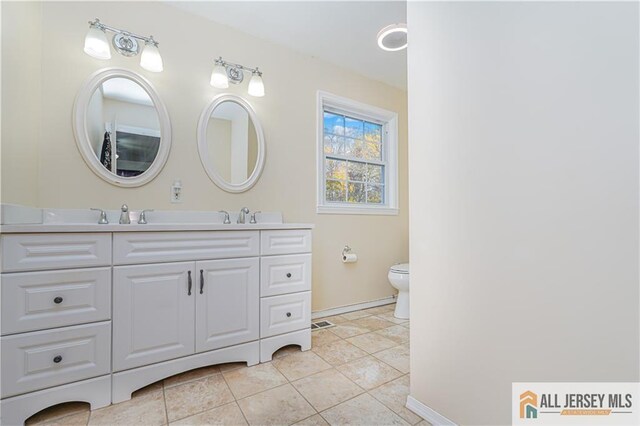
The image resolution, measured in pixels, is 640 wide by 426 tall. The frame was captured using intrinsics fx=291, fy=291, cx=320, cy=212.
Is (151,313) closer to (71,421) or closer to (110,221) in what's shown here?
(71,421)

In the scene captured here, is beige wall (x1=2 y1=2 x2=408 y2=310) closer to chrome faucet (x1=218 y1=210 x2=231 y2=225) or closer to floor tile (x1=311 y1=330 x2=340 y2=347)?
chrome faucet (x1=218 y1=210 x2=231 y2=225)

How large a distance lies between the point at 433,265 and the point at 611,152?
2.26 ft

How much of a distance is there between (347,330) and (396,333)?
396 mm

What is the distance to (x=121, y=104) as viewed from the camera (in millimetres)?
1918

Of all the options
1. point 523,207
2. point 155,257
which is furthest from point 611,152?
point 155,257

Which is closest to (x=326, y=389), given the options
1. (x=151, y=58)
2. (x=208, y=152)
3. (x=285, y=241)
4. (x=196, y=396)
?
(x=196, y=396)

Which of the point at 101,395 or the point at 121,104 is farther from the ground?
the point at 121,104

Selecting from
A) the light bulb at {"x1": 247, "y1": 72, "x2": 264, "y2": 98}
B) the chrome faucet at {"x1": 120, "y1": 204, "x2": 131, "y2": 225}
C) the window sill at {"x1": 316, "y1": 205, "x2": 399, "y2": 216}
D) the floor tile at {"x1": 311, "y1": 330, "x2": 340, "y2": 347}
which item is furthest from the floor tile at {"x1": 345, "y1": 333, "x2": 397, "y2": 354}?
the light bulb at {"x1": 247, "y1": 72, "x2": 264, "y2": 98}

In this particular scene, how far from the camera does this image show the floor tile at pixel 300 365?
173 centimetres

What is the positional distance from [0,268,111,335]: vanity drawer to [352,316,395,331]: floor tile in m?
1.87

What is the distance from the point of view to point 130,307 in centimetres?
146

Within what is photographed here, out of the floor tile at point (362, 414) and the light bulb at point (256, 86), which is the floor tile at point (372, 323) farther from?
the light bulb at point (256, 86)

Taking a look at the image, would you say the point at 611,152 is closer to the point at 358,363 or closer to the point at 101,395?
the point at 358,363

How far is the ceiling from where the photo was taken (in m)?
2.10
